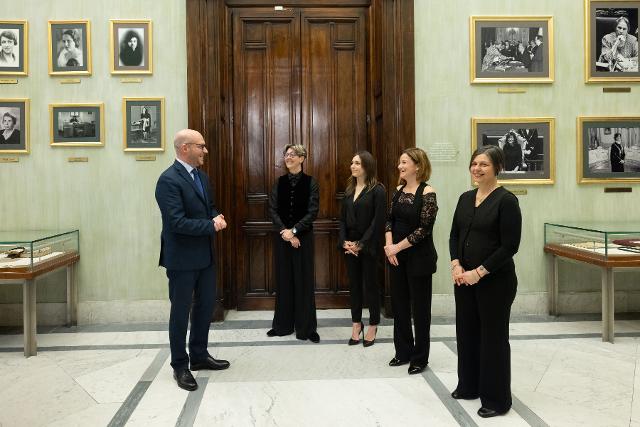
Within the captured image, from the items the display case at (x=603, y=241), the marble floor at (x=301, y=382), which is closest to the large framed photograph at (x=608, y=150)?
the display case at (x=603, y=241)

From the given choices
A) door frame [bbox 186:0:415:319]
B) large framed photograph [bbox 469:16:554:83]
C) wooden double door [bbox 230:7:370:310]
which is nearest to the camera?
door frame [bbox 186:0:415:319]

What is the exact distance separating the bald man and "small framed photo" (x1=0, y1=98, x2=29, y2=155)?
3069 millimetres

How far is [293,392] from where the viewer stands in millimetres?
4398

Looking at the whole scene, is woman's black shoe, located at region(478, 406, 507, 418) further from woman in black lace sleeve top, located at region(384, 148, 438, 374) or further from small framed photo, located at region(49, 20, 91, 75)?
small framed photo, located at region(49, 20, 91, 75)

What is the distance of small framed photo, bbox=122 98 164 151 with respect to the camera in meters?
6.66

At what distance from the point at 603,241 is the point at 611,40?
278cm

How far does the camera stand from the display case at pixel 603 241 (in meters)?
5.62

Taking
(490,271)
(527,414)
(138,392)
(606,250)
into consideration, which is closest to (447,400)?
(527,414)

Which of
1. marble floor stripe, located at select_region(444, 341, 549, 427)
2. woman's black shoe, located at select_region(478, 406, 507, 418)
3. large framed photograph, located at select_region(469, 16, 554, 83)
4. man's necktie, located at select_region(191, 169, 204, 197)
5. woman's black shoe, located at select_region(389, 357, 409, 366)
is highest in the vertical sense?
large framed photograph, located at select_region(469, 16, 554, 83)

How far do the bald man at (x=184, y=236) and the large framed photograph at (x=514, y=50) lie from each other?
12.6ft

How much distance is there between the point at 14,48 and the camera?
21.6 feet

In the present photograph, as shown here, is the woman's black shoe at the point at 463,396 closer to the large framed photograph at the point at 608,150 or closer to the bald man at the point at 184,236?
the bald man at the point at 184,236

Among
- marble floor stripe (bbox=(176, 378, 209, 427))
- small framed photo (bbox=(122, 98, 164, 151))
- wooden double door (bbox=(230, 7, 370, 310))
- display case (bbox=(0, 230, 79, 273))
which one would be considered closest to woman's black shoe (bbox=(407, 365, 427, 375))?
marble floor stripe (bbox=(176, 378, 209, 427))

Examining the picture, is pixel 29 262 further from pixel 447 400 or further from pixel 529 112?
pixel 529 112
